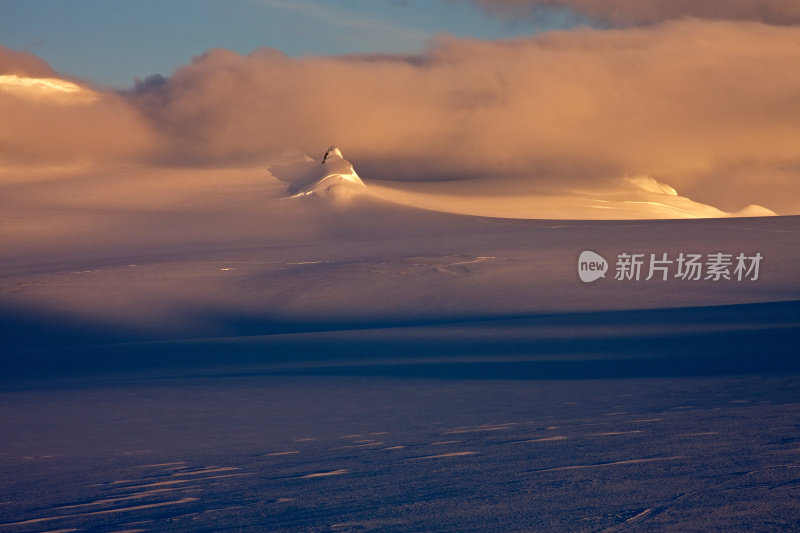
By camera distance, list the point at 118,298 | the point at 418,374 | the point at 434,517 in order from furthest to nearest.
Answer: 1. the point at 118,298
2. the point at 418,374
3. the point at 434,517

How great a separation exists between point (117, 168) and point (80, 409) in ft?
204

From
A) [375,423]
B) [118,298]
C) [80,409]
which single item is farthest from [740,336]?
[118,298]

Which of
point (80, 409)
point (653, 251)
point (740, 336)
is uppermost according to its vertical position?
point (653, 251)

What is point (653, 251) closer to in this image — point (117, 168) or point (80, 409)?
point (80, 409)

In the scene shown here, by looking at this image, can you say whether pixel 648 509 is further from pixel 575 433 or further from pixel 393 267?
pixel 393 267

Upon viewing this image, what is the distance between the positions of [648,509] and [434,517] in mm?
1320

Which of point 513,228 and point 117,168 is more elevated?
point 117,168

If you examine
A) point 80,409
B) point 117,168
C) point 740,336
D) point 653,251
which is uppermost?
point 117,168

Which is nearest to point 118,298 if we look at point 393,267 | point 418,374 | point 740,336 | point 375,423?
point 393,267

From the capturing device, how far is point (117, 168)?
7162 cm

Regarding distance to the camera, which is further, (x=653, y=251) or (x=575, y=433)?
(x=653, y=251)

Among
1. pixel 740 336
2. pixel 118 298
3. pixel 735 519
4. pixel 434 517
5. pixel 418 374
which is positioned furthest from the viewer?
pixel 118 298

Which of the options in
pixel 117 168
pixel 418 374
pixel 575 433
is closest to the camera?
pixel 575 433

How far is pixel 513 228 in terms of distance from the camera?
148ft
